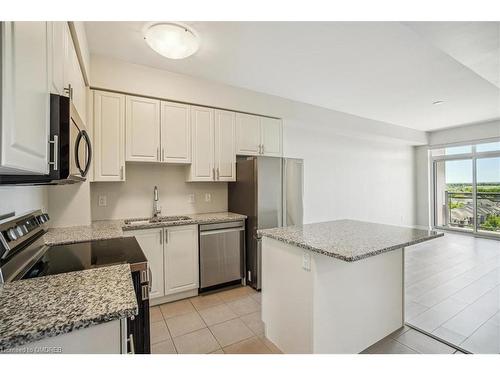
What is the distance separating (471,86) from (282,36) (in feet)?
10.2

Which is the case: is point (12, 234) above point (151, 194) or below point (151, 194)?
below

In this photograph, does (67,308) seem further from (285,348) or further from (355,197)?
(355,197)

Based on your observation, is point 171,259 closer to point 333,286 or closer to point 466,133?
point 333,286

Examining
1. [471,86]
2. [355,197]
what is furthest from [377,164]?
[471,86]

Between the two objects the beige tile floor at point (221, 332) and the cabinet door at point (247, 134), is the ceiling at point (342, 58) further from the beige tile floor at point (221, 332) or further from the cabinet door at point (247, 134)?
the beige tile floor at point (221, 332)

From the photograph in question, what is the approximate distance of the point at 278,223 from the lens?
3145mm

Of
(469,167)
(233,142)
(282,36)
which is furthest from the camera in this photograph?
(469,167)

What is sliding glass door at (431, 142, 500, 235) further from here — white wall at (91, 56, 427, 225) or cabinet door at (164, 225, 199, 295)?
cabinet door at (164, 225, 199, 295)

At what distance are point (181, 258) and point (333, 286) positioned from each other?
1.73 meters

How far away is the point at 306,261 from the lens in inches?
63.1

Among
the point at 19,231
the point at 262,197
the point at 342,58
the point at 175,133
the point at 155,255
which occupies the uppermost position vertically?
the point at 342,58

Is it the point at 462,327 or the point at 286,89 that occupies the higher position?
the point at 286,89

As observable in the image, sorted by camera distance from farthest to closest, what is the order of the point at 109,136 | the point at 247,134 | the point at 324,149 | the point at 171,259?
the point at 324,149 → the point at 247,134 → the point at 171,259 → the point at 109,136

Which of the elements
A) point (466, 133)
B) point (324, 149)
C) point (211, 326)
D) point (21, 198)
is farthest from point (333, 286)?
point (466, 133)
